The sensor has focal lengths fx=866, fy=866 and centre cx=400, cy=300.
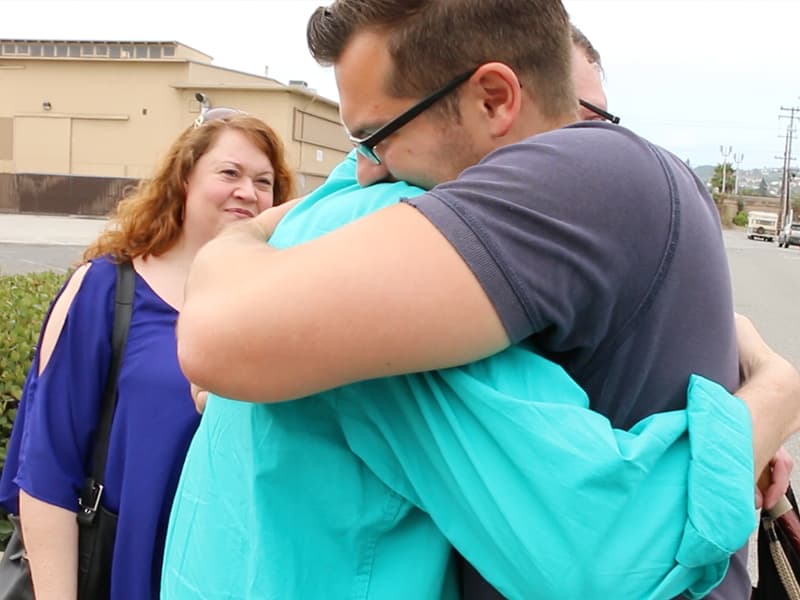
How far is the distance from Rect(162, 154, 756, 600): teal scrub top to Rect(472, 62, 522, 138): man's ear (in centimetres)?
16

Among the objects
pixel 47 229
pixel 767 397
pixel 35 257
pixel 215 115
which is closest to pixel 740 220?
pixel 47 229

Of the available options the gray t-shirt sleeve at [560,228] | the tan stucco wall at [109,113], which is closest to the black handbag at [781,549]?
the gray t-shirt sleeve at [560,228]

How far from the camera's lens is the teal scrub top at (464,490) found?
41.8 inches

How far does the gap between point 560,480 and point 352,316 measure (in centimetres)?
32

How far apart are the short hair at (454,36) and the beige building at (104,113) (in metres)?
34.1

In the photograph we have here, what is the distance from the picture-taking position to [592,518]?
1058mm

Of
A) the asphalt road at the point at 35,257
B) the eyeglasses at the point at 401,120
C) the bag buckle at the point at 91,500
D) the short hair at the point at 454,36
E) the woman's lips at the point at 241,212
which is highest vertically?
the short hair at the point at 454,36

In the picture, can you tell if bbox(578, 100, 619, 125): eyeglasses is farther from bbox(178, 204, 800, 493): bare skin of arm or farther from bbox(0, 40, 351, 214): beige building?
bbox(0, 40, 351, 214): beige building

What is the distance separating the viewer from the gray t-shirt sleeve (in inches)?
41.5

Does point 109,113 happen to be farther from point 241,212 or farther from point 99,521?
point 99,521

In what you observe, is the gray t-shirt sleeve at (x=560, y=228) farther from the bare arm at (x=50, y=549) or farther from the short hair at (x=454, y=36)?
the bare arm at (x=50, y=549)

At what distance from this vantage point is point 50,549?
7.77ft

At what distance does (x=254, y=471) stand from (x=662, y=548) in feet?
1.83

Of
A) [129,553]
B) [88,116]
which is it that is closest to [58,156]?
[88,116]
